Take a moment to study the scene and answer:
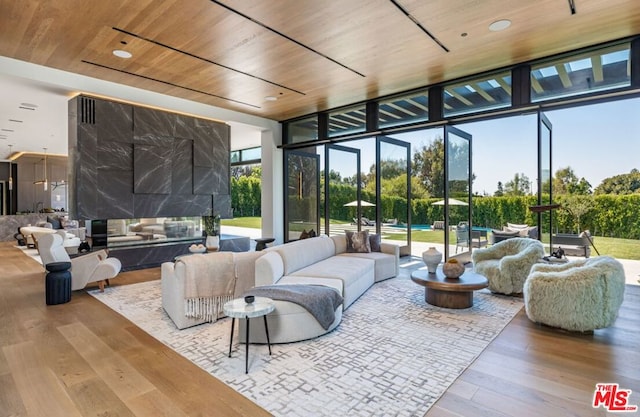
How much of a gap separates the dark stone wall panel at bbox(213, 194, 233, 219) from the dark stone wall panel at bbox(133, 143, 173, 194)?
1.12 m

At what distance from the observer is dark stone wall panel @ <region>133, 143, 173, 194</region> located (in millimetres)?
6703

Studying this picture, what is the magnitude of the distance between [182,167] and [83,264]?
289cm

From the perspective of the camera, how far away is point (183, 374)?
2.73 metres

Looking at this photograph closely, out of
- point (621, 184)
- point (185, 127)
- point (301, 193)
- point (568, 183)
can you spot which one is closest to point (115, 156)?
point (185, 127)

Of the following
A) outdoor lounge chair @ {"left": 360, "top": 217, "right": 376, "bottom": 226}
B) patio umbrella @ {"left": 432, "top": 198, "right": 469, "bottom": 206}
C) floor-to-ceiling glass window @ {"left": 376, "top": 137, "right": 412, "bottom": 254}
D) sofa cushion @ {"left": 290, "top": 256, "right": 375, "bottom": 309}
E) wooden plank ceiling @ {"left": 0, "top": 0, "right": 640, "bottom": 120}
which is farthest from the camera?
outdoor lounge chair @ {"left": 360, "top": 217, "right": 376, "bottom": 226}

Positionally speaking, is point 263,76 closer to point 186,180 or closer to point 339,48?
point 339,48

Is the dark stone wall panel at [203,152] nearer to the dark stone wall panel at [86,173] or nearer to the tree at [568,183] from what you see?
the dark stone wall panel at [86,173]

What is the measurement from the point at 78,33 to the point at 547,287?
241 inches

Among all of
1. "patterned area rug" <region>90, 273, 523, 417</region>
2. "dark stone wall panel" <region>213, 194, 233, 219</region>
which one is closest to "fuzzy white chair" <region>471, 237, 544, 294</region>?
"patterned area rug" <region>90, 273, 523, 417</region>

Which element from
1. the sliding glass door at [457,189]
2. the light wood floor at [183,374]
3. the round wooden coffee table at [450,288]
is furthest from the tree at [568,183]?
the round wooden coffee table at [450,288]

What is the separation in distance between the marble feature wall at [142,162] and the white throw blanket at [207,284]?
12.0 ft

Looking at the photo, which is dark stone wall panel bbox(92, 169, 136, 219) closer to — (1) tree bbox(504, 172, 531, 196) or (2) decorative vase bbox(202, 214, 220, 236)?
(2) decorative vase bbox(202, 214, 220, 236)

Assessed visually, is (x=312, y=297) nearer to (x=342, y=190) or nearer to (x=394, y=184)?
(x=394, y=184)

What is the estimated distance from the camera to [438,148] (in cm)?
682
